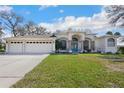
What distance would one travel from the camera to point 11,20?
42938 mm

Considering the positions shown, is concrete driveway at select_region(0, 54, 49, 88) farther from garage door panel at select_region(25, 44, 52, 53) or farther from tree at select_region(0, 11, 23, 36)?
tree at select_region(0, 11, 23, 36)

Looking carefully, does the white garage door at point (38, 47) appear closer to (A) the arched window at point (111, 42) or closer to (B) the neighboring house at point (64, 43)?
(B) the neighboring house at point (64, 43)

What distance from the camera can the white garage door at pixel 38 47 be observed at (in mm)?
33750

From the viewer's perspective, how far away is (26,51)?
33.8 meters

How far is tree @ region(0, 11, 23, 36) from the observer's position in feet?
137

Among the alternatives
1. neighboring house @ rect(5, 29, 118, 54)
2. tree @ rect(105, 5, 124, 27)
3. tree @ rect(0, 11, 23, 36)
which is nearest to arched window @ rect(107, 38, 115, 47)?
neighboring house @ rect(5, 29, 118, 54)

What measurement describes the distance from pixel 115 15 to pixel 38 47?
16265 millimetres

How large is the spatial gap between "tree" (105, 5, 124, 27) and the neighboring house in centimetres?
1495

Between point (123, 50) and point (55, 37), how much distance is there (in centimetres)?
960

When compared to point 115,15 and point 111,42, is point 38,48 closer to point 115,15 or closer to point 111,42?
point 111,42
